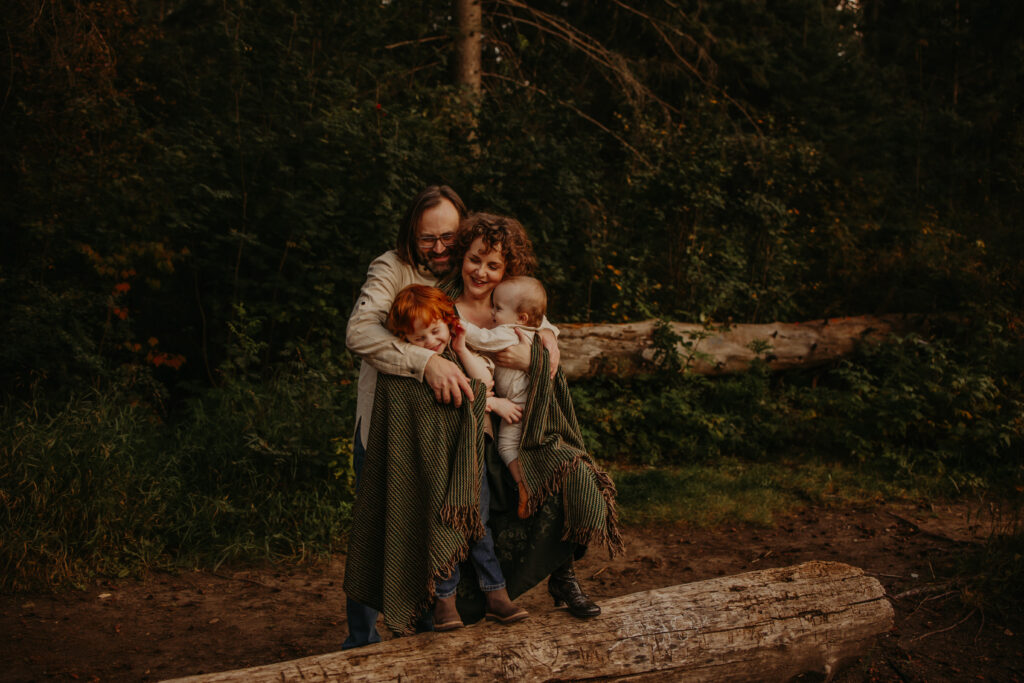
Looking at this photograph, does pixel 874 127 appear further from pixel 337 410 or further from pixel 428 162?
pixel 337 410

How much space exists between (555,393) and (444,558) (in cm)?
79

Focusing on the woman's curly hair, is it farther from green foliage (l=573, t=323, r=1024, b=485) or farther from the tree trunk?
the tree trunk

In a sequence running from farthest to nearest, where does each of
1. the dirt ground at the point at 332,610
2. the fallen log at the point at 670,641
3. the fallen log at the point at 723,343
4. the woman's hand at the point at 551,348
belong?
the fallen log at the point at 723,343 < the dirt ground at the point at 332,610 < the woman's hand at the point at 551,348 < the fallen log at the point at 670,641

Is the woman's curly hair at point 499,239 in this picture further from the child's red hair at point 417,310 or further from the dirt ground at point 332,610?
the dirt ground at point 332,610

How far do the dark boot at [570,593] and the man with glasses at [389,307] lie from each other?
0.78m

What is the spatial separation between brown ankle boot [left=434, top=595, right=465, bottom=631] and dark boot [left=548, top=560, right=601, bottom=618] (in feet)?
1.41

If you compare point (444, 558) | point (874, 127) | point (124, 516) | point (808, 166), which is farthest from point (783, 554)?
point (874, 127)

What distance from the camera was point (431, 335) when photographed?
2.85 meters

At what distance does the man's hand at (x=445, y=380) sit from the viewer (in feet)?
9.12

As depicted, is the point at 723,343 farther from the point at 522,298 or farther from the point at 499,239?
the point at 499,239

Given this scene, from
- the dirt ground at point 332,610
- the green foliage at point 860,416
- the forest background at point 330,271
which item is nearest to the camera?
the dirt ground at point 332,610

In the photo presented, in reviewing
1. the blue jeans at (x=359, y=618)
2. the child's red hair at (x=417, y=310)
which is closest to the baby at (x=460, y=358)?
the child's red hair at (x=417, y=310)

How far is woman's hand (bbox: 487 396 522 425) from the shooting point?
2.96 m

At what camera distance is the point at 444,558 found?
2.75 meters
